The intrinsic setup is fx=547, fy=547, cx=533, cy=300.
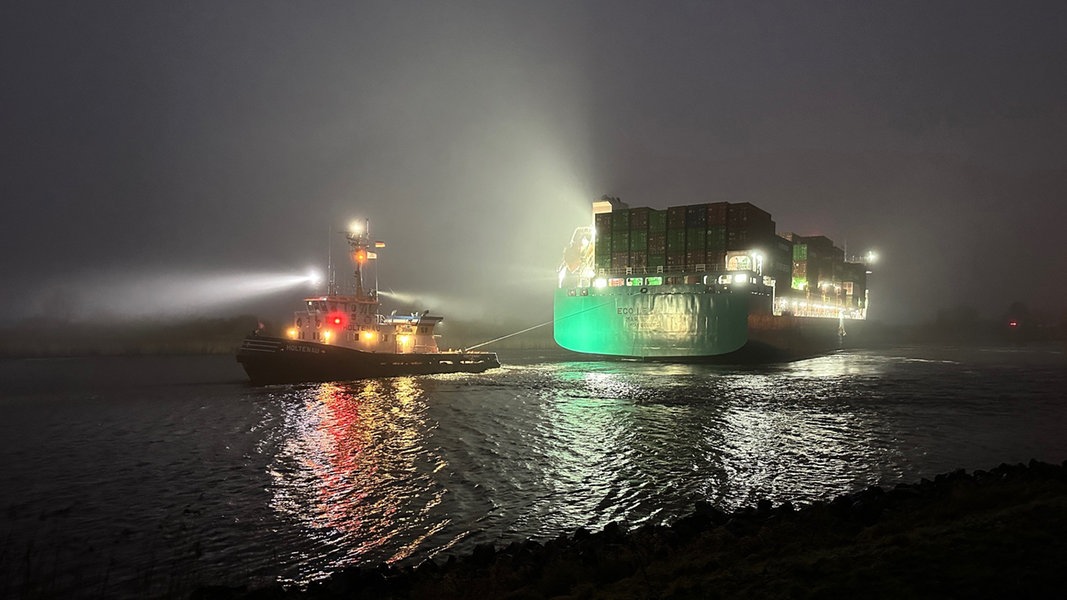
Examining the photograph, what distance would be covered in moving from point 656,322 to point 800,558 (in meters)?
49.3

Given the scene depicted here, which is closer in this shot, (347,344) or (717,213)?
(347,344)

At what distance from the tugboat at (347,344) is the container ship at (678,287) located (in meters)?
19.4

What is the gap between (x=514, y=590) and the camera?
22.7 feet

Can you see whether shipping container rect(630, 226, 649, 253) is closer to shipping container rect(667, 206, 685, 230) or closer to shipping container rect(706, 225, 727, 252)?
shipping container rect(667, 206, 685, 230)

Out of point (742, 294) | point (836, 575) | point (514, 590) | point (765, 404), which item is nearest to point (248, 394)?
point (765, 404)

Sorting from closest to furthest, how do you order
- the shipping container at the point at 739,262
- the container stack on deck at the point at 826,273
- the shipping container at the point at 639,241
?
1. the shipping container at the point at 739,262
2. the shipping container at the point at 639,241
3. the container stack on deck at the point at 826,273

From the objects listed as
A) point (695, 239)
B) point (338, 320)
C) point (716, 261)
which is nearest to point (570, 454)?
point (338, 320)

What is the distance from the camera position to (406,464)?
1683cm

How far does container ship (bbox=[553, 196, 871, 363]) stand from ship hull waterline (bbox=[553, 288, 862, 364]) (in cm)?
10

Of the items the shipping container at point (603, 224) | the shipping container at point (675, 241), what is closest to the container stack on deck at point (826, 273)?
the shipping container at point (675, 241)

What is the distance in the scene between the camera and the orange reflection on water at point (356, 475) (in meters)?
11.2

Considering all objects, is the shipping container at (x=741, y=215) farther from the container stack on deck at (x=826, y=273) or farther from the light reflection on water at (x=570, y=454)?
the light reflection on water at (x=570, y=454)

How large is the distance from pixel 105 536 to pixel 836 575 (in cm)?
1310

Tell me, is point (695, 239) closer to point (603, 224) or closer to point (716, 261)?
point (716, 261)
